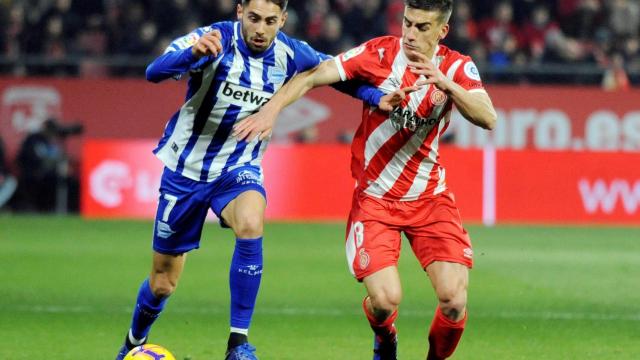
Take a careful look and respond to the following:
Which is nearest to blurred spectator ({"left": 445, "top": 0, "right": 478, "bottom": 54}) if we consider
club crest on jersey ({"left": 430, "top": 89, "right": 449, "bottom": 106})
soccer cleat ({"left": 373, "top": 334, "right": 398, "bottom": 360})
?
club crest on jersey ({"left": 430, "top": 89, "right": 449, "bottom": 106})

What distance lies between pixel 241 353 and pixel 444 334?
3.59 ft

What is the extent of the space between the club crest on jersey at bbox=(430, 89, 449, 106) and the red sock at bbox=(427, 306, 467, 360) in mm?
1143

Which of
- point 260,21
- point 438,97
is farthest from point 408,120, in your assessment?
point 260,21

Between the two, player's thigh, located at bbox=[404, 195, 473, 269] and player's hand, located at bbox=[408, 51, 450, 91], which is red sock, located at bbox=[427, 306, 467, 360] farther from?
player's hand, located at bbox=[408, 51, 450, 91]

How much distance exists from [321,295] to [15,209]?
8.76m

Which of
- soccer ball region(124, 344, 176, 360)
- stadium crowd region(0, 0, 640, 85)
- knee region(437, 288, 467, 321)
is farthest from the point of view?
stadium crowd region(0, 0, 640, 85)

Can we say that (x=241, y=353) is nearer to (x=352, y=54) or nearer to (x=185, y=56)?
(x=185, y=56)

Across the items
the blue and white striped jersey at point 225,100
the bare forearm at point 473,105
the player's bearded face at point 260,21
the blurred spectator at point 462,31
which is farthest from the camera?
the blurred spectator at point 462,31

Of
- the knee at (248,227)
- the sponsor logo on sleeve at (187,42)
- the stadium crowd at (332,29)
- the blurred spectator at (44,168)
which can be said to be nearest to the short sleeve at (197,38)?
the sponsor logo on sleeve at (187,42)

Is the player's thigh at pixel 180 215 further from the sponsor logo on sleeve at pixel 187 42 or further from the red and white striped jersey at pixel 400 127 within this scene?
the red and white striped jersey at pixel 400 127

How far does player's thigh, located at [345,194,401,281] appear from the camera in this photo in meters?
6.71

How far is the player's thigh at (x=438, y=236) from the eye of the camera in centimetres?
674

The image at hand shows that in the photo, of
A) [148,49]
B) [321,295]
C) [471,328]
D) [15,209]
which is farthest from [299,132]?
[471,328]

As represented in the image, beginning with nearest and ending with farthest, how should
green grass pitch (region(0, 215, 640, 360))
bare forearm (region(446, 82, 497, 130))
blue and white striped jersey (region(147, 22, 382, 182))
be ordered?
bare forearm (region(446, 82, 497, 130))
blue and white striped jersey (region(147, 22, 382, 182))
green grass pitch (region(0, 215, 640, 360))
